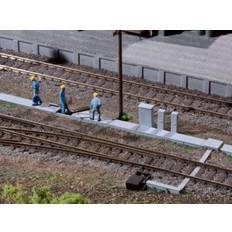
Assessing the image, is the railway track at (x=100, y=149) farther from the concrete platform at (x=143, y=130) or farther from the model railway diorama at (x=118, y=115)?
the concrete platform at (x=143, y=130)

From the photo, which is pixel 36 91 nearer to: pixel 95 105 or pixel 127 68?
pixel 95 105

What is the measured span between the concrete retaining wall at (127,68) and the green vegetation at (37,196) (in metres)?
9.04

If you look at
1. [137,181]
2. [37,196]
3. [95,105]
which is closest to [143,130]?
[95,105]

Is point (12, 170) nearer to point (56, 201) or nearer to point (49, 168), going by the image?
point (49, 168)

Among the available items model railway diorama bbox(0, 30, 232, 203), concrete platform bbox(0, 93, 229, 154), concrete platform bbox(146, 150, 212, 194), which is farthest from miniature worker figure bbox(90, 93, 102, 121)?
concrete platform bbox(146, 150, 212, 194)

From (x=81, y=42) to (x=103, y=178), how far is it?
36.5 ft

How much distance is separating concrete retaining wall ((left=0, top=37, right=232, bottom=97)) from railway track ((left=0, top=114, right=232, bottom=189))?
5228 millimetres

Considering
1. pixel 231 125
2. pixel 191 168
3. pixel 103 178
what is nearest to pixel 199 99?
pixel 231 125

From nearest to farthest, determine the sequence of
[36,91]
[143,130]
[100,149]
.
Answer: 1. [100,149]
2. [143,130]
3. [36,91]

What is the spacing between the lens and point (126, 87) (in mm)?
28781

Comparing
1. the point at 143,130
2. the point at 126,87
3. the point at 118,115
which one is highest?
the point at 126,87

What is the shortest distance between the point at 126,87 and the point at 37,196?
9.67 metres

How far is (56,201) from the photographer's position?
797 inches

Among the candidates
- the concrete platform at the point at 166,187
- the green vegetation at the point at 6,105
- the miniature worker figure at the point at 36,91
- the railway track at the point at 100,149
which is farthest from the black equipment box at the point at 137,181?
the green vegetation at the point at 6,105
